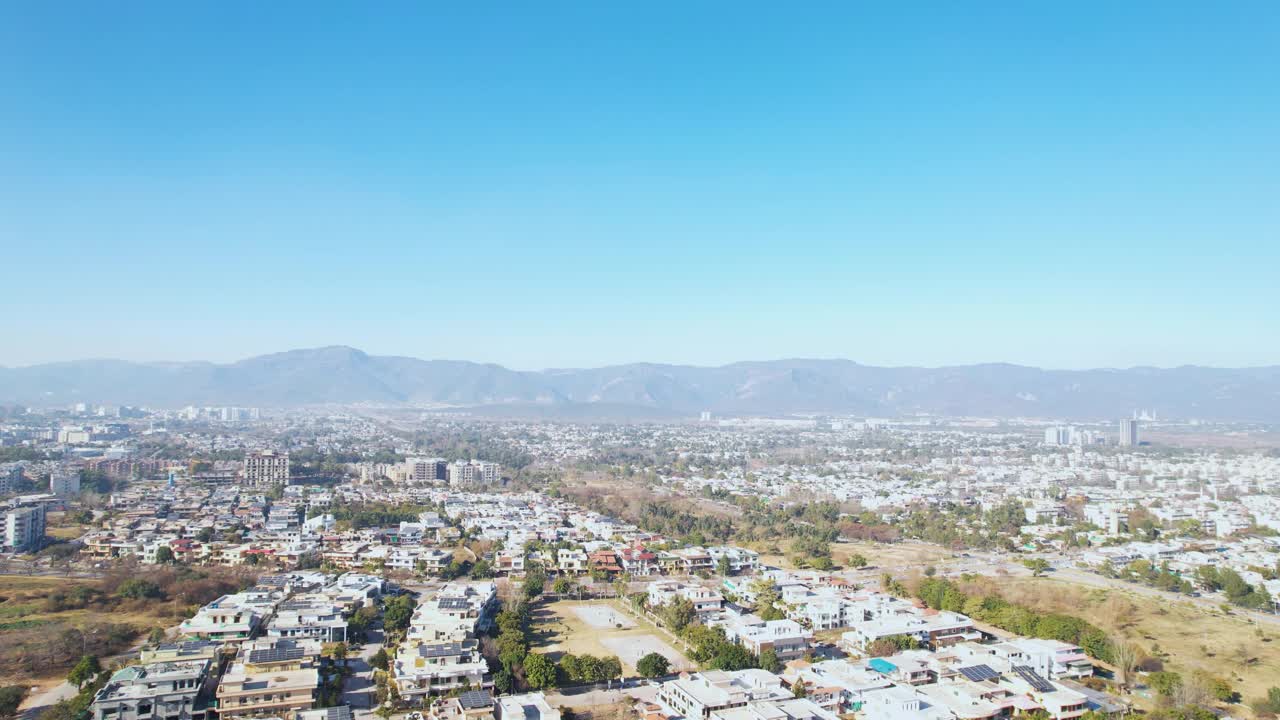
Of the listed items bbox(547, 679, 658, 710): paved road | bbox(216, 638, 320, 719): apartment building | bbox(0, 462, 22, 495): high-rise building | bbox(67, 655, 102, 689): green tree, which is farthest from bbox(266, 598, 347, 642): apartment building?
bbox(0, 462, 22, 495): high-rise building

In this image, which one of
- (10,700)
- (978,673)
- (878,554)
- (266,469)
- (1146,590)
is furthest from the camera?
(266,469)

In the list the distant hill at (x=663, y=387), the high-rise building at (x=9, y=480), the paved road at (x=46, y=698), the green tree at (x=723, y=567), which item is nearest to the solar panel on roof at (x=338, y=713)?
the paved road at (x=46, y=698)

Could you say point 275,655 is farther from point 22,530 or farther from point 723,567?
point 22,530

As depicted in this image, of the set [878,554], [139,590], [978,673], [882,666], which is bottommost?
[878,554]

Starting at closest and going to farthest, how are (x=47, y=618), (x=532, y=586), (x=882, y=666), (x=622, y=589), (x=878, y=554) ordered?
(x=882, y=666), (x=47, y=618), (x=532, y=586), (x=622, y=589), (x=878, y=554)

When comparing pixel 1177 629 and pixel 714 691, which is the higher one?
pixel 714 691

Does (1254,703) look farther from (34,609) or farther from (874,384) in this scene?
(874,384)

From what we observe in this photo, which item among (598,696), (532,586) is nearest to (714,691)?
(598,696)
